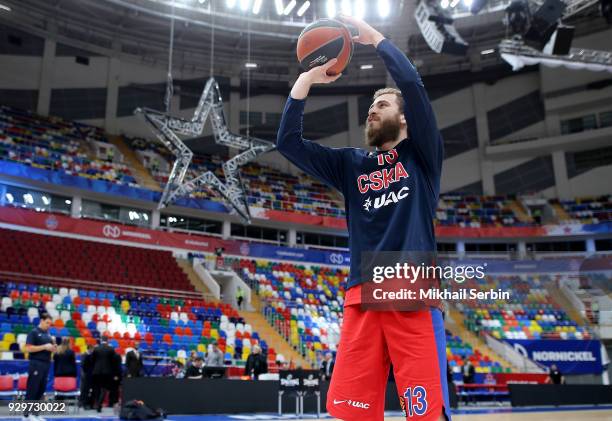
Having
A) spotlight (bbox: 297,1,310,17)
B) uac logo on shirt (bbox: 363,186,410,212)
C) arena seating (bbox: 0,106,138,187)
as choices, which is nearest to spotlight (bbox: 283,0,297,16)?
spotlight (bbox: 297,1,310,17)

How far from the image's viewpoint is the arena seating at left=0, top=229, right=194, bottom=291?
18.4 meters

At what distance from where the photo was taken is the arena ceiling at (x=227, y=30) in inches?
945

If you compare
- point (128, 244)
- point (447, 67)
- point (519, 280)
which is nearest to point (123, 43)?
point (128, 244)

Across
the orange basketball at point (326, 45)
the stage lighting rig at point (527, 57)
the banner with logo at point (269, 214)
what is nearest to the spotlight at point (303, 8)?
the banner with logo at point (269, 214)

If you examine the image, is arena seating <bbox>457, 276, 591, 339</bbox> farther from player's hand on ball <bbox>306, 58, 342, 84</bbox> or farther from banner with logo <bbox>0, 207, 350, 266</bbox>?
player's hand on ball <bbox>306, 58, 342, 84</bbox>

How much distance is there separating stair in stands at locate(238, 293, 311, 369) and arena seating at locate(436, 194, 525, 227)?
11704 millimetres

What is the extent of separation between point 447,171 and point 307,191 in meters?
8.63

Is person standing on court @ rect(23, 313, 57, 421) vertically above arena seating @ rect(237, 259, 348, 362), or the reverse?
arena seating @ rect(237, 259, 348, 362)

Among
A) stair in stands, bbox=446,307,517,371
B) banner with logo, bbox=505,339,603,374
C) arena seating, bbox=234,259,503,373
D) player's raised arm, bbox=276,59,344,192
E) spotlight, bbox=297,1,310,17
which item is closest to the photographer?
player's raised arm, bbox=276,59,344,192

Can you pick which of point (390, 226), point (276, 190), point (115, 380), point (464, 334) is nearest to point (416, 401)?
point (390, 226)

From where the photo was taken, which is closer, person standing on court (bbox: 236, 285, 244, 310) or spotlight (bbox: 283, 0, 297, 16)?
person standing on court (bbox: 236, 285, 244, 310)

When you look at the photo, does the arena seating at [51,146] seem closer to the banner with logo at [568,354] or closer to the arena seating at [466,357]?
the arena seating at [466,357]

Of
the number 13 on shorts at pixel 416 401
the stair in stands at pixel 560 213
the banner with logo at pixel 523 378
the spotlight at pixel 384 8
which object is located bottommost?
the banner with logo at pixel 523 378

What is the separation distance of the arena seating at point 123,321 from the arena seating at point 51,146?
6782 mm
